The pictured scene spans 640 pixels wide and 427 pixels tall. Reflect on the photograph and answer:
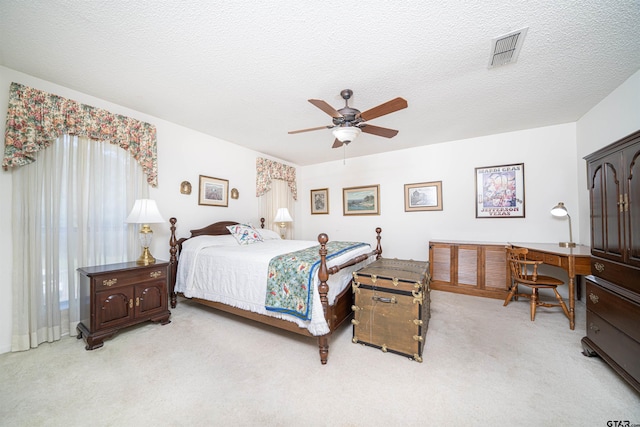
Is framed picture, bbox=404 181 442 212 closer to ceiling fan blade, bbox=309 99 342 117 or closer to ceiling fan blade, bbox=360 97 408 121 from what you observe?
ceiling fan blade, bbox=360 97 408 121

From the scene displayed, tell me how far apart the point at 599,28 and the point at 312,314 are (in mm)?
3151

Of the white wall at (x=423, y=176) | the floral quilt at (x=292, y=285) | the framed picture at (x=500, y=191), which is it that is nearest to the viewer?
the floral quilt at (x=292, y=285)

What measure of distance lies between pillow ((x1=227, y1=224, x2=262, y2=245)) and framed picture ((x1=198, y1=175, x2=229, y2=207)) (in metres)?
0.53

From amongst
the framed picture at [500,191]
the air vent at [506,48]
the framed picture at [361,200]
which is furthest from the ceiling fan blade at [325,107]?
the framed picture at [500,191]

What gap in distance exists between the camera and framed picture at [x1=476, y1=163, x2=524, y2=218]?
3.96 metres

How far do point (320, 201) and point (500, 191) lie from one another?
11.8 feet

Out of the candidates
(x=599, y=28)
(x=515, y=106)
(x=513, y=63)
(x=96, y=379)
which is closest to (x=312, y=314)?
(x=96, y=379)

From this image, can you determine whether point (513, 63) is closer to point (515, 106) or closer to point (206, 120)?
point (515, 106)

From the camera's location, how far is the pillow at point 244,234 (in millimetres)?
3740

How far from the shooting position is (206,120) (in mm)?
3492

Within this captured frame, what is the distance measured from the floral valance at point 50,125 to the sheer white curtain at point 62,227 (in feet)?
0.32

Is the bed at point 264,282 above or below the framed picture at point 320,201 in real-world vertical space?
below

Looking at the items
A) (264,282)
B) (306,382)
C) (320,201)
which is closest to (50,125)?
(264,282)

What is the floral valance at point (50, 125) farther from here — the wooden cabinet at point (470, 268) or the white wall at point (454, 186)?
the wooden cabinet at point (470, 268)
